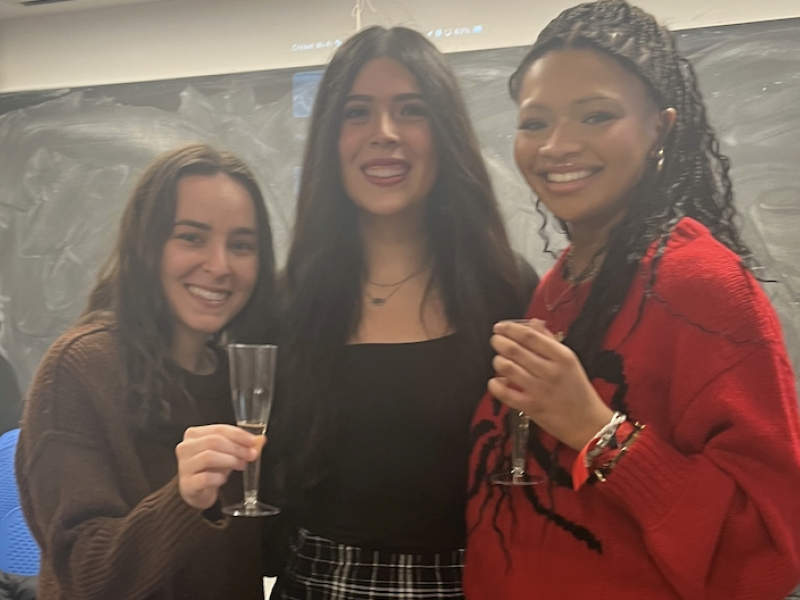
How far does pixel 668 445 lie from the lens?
102cm

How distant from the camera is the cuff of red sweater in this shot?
100 centimetres

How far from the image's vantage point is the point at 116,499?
1319 millimetres

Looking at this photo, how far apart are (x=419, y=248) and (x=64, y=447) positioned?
772mm

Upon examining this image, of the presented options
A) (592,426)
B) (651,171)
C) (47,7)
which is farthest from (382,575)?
(47,7)

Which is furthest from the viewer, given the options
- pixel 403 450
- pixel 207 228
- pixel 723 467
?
pixel 207 228

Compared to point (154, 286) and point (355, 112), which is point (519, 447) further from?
point (154, 286)

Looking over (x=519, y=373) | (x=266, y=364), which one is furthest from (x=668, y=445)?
(x=266, y=364)

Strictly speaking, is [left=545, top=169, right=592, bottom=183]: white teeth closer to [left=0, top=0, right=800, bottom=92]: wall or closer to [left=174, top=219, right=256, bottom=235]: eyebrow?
[left=0, top=0, right=800, bottom=92]: wall

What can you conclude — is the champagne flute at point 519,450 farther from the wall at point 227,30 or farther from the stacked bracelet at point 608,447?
the wall at point 227,30

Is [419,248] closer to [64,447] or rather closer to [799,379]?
[799,379]

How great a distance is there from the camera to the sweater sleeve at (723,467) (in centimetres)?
99

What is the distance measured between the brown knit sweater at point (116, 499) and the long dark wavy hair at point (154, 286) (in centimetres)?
4

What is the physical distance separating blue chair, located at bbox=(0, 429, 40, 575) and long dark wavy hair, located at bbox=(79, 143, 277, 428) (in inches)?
13.3

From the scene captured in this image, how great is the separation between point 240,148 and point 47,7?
0.60m
